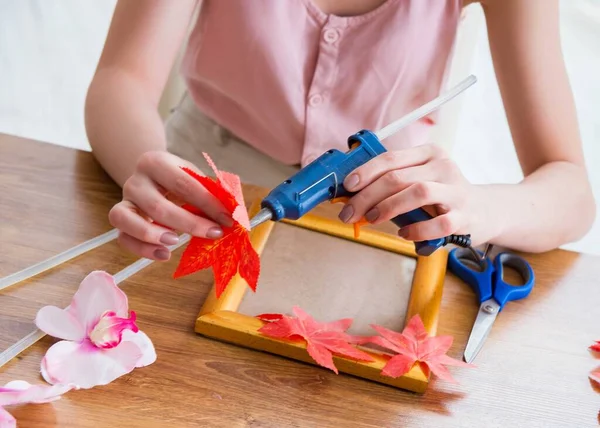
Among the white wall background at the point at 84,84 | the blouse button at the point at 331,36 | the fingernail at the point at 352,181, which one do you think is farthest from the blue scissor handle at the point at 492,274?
the white wall background at the point at 84,84

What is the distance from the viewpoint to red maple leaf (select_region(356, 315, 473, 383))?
58 cm

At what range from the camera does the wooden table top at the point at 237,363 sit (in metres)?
0.54

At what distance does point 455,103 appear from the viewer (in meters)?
1.10

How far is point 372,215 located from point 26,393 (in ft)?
1.01

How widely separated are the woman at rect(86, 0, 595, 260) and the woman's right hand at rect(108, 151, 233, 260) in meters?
0.09

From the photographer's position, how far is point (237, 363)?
1.92 feet

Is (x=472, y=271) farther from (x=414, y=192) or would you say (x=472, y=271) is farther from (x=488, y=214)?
(x=414, y=192)

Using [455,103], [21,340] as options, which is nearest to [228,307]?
[21,340]

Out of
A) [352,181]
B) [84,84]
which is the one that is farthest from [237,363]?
[84,84]

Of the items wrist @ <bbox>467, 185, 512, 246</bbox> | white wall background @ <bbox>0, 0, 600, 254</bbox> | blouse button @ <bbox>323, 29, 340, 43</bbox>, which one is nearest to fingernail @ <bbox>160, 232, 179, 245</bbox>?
wrist @ <bbox>467, 185, 512, 246</bbox>

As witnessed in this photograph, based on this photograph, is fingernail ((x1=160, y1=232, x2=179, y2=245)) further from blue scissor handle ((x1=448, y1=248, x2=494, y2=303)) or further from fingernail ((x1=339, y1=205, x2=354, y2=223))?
blue scissor handle ((x1=448, y1=248, x2=494, y2=303))

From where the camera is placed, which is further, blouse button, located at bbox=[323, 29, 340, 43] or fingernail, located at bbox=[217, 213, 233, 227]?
blouse button, located at bbox=[323, 29, 340, 43]

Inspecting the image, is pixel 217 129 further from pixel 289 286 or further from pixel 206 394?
pixel 206 394

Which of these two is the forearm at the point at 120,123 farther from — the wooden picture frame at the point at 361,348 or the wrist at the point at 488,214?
the wrist at the point at 488,214
